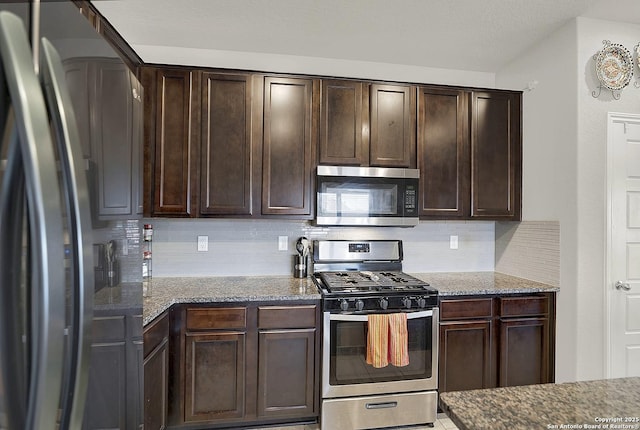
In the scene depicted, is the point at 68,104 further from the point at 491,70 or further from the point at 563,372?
the point at 491,70

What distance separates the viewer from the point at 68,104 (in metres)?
0.59

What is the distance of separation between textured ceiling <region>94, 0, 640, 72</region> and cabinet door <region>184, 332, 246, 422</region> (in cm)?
212

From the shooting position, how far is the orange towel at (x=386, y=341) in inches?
84.1

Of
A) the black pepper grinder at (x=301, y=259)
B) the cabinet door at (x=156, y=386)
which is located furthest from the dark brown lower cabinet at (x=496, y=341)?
the cabinet door at (x=156, y=386)

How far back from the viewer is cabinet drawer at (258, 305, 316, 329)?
7.06 feet

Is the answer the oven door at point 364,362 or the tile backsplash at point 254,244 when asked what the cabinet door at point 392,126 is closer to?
the tile backsplash at point 254,244

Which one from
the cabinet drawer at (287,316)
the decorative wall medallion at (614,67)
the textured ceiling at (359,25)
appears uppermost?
the textured ceiling at (359,25)

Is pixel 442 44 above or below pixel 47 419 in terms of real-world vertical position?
above

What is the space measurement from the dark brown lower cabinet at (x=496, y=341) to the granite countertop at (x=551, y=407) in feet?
4.57

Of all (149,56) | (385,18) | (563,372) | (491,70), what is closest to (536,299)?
(563,372)

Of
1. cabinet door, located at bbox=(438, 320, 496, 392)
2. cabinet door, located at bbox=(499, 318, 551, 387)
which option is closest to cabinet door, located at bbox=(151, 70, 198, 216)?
cabinet door, located at bbox=(438, 320, 496, 392)

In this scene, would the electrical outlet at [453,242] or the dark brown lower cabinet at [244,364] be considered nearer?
the dark brown lower cabinet at [244,364]

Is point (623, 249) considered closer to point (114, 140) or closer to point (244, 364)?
point (244, 364)

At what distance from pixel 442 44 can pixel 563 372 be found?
2.57 m
